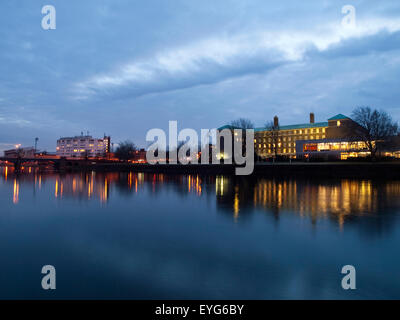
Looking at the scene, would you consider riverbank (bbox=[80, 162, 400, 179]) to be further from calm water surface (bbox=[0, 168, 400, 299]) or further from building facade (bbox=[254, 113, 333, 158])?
building facade (bbox=[254, 113, 333, 158])

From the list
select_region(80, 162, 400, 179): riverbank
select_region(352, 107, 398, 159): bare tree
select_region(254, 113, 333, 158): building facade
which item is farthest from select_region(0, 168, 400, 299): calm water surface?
select_region(254, 113, 333, 158): building facade

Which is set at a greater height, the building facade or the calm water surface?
the building facade

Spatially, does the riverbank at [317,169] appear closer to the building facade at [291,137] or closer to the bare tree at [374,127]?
the bare tree at [374,127]

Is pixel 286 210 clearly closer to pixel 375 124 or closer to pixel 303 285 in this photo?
pixel 303 285

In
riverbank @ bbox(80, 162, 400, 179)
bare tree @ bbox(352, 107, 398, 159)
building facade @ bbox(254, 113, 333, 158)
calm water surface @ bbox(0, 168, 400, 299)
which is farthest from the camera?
building facade @ bbox(254, 113, 333, 158)

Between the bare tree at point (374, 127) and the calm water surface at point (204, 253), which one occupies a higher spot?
the bare tree at point (374, 127)

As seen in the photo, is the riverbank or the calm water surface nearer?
the calm water surface

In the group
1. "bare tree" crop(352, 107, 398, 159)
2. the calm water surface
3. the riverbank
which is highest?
"bare tree" crop(352, 107, 398, 159)

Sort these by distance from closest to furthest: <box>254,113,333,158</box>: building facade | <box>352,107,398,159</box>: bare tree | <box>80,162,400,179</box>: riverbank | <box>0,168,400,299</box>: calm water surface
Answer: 1. <box>0,168,400,299</box>: calm water surface
2. <box>80,162,400,179</box>: riverbank
3. <box>352,107,398,159</box>: bare tree
4. <box>254,113,333,158</box>: building facade

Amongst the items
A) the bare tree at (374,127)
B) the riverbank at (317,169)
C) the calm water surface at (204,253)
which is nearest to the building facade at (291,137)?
the bare tree at (374,127)

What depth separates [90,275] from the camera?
→ 5781mm

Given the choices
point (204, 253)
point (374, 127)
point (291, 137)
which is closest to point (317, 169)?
point (374, 127)
